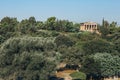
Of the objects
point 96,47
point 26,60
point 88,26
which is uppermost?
point 88,26

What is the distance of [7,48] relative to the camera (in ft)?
144

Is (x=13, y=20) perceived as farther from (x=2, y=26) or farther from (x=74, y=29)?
(x=74, y=29)

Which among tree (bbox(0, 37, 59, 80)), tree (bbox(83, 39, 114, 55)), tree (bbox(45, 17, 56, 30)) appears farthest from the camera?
tree (bbox(45, 17, 56, 30))

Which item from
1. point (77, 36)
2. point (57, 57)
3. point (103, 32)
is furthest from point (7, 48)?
point (103, 32)

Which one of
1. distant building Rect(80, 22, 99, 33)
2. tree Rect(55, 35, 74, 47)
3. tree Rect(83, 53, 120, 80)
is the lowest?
tree Rect(83, 53, 120, 80)

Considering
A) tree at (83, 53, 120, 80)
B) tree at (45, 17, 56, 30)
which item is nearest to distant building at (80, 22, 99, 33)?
tree at (45, 17, 56, 30)

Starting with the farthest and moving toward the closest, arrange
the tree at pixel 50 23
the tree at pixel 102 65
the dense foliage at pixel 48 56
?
the tree at pixel 50 23, the tree at pixel 102 65, the dense foliage at pixel 48 56

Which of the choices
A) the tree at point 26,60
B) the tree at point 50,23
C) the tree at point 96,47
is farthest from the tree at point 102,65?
the tree at point 50,23

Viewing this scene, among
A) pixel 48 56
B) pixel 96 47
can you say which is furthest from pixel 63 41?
pixel 48 56

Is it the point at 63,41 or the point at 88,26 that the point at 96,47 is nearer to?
the point at 63,41

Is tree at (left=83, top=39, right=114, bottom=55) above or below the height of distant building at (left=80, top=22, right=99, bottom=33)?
below

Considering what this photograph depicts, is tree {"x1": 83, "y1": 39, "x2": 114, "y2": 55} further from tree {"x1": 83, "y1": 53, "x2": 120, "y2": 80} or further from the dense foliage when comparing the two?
tree {"x1": 83, "y1": 53, "x2": 120, "y2": 80}

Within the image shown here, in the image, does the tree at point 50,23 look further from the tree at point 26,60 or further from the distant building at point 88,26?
the tree at point 26,60

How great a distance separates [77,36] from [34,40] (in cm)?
2827
